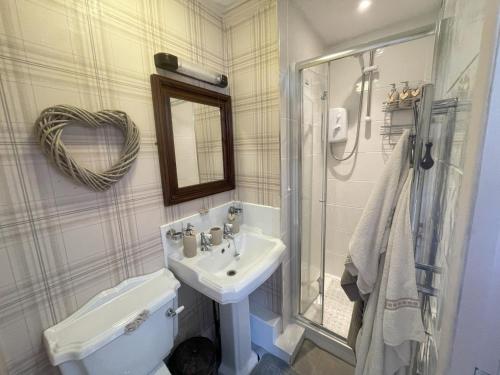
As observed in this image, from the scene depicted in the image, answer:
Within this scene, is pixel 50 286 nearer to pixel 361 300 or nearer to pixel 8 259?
pixel 8 259

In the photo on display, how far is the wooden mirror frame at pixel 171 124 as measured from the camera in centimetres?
107

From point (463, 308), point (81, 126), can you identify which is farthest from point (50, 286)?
point (463, 308)

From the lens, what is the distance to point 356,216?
1.94 metres

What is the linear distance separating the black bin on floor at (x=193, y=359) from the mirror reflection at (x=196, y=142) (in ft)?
3.27

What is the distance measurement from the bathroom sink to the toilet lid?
107 millimetres

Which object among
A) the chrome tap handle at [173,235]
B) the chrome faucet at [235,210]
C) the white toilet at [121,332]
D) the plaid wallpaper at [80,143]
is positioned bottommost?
the white toilet at [121,332]

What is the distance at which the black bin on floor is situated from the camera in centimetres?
112

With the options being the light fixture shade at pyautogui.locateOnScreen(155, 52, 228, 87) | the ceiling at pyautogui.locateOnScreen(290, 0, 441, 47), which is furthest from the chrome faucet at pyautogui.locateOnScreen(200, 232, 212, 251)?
the ceiling at pyautogui.locateOnScreen(290, 0, 441, 47)

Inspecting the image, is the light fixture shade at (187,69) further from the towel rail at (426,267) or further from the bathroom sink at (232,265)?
the towel rail at (426,267)

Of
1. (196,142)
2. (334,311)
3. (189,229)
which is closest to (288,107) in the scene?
(196,142)

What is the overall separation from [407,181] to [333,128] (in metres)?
1.14

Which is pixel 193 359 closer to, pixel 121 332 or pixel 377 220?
pixel 121 332

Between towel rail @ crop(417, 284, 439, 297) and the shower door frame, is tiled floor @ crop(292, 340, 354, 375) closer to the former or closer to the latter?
the shower door frame

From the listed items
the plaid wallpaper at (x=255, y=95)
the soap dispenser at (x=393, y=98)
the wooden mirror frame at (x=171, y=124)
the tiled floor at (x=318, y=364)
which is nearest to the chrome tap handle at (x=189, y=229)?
the wooden mirror frame at (x=171, y=124)
